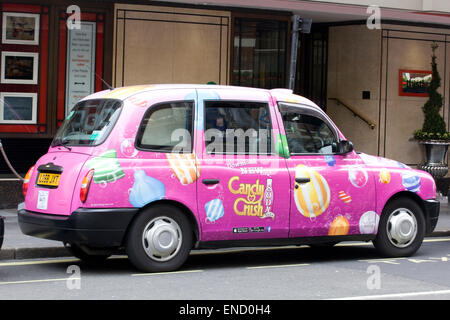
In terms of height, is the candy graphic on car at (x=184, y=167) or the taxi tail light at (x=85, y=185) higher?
the candy graphic on car at (x=184, y=167)

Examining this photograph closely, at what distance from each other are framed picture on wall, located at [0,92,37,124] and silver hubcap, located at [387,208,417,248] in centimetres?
726

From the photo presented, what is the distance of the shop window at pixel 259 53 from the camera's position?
16.2m

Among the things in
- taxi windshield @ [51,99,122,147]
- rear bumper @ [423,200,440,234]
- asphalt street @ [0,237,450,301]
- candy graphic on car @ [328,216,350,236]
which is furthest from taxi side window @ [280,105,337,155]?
taxi windshield @ [51,99,122,147]

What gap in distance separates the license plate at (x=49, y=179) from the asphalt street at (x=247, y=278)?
3.00 feet

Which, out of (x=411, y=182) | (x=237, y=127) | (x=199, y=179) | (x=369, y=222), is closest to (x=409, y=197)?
(x=411, y=182)

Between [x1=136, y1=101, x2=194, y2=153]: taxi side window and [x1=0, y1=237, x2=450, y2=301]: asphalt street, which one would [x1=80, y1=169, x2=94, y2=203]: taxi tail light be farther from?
[x1=0, y1=237, x2=450, y2=301]: asphalt street

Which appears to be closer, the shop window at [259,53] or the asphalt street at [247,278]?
the asphalt street at [247,278]

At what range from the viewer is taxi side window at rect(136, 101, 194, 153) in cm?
858

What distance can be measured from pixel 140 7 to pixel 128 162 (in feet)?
24.4

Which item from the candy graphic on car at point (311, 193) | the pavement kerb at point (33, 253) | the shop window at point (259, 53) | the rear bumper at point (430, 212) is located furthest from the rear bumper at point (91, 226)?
the shop window at point (259, 53)

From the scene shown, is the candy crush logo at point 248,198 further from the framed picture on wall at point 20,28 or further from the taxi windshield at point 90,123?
the framed picture on wall at point 20,28

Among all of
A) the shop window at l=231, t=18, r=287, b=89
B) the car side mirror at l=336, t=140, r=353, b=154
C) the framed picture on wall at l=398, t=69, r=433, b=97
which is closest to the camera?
the car side mirror at l=336, t=140, r=353, b=154

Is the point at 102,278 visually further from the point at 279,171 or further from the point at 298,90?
the point at 298,90

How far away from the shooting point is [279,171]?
29.9ft
